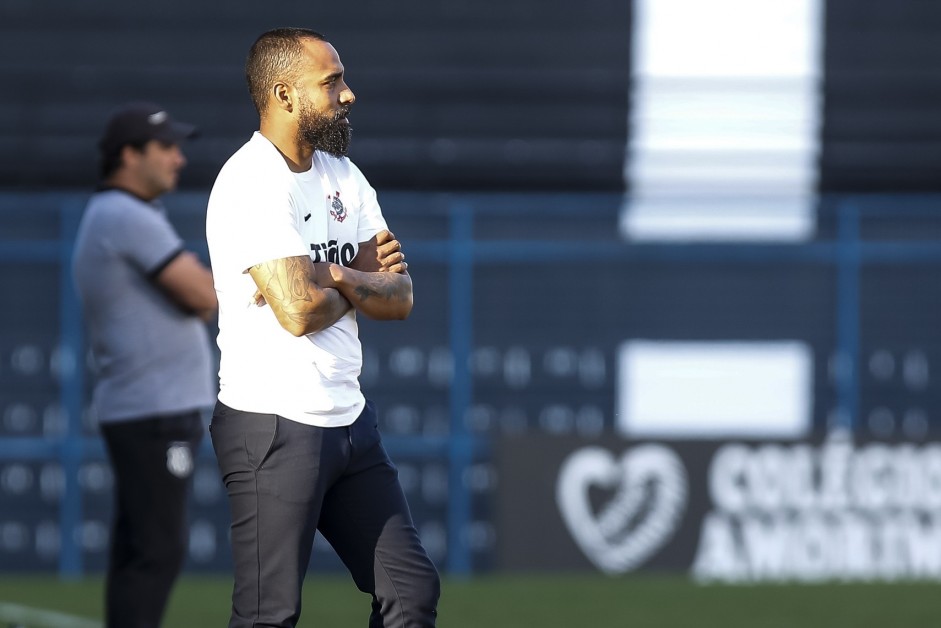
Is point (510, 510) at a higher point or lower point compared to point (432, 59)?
lower

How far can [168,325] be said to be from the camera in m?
5.35

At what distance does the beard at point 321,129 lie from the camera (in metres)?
3.91

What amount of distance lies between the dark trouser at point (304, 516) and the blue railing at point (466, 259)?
646cm

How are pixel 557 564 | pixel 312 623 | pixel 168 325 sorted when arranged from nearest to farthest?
pixel 168 325
pixel 312 623
pixel 557 564

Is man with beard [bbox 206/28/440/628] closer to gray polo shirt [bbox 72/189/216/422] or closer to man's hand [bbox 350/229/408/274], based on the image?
man's hand [bbox 350/229/408/274]

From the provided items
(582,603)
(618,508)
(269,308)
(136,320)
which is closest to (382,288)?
(269,308)

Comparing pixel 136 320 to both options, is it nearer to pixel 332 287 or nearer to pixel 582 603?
pixel 332 287

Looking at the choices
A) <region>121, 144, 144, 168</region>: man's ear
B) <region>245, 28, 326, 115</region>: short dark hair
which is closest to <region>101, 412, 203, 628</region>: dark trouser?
<region>121, 144, 144, 168</region>: man's ear

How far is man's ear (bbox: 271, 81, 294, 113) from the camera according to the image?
3.92 meters

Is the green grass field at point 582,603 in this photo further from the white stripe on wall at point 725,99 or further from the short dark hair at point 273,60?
the short dark hair at point 273,60

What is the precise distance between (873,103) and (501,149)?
8.07ft

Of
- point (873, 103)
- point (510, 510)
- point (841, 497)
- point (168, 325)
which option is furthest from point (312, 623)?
point (873, 103)

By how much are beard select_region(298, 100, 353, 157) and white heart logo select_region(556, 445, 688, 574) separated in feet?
20.0

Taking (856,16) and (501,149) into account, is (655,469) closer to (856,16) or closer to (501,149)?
(501,149)
